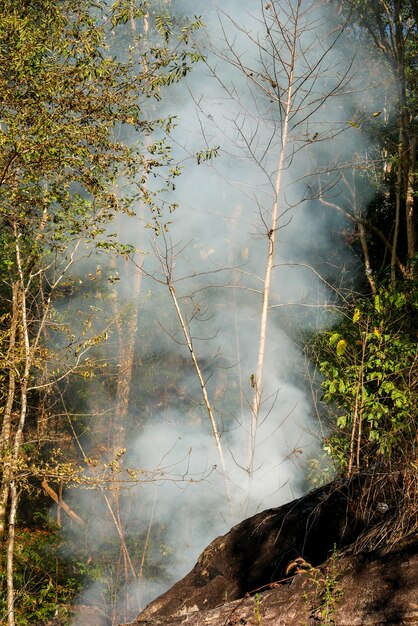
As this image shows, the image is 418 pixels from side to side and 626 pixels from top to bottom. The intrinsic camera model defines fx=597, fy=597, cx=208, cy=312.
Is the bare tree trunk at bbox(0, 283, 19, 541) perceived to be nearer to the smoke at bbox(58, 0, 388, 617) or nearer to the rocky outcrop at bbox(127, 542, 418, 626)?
the rocky outcrop at bbox(127, 542, 418, 626)

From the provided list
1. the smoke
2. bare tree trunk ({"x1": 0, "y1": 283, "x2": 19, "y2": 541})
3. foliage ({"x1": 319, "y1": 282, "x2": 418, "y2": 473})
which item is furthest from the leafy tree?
the smoke

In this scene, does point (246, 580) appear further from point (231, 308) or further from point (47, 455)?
point (231, 308)

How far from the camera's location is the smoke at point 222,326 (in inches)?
438

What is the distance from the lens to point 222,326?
14.6 metres

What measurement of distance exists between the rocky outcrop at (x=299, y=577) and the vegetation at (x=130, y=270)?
10cm

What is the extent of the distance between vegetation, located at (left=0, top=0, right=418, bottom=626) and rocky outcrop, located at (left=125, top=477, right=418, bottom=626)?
10 centimetres

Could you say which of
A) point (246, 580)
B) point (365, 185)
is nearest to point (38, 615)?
point (246, 580)

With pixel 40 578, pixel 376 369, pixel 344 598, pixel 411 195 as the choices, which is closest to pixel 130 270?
pixel 411 195

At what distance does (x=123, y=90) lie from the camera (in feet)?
20.2

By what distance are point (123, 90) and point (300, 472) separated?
748 cm

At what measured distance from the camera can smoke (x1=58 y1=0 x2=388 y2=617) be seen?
11.1m

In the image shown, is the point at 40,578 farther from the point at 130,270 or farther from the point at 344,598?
the point at 344,598

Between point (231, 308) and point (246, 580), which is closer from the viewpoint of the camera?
point (246, 580)

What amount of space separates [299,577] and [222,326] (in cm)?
1157
